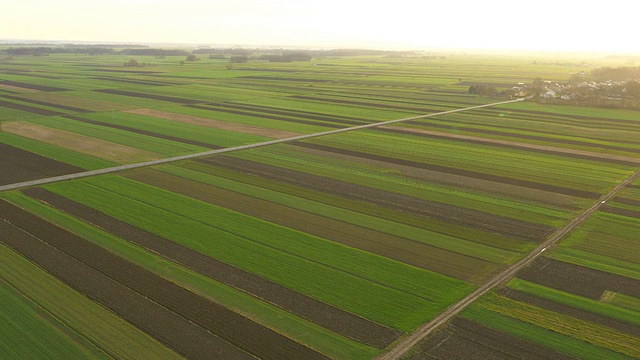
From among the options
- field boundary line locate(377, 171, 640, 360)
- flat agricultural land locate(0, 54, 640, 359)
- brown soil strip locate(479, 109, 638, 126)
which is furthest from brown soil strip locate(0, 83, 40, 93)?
field boundary line locate(377, 171, 640, 360)

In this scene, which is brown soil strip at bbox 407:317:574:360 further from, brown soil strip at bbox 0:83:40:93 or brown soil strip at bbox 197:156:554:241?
brown soil strip at bbox 0:83:40:93

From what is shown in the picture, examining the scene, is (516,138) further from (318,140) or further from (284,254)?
(284,254)

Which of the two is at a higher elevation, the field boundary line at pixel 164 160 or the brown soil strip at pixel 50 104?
the brown soil strip at pixel 50 104

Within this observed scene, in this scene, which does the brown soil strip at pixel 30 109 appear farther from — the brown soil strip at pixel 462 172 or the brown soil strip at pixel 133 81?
the brown soil strip at pixel 462 172

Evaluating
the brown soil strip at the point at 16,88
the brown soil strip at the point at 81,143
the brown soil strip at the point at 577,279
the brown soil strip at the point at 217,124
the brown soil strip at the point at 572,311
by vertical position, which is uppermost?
the brown soil strip at the point at 16,88

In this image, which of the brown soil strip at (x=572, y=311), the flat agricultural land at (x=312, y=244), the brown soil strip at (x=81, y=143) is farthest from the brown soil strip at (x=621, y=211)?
the brown soil strip at (x=81, y=143)

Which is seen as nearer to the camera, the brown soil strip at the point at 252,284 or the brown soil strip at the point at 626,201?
the brown soil strip at the point at 252,284
